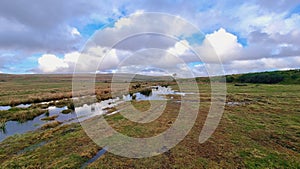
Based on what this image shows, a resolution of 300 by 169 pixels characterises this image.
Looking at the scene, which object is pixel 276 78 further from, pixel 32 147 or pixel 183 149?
pixel 32 147

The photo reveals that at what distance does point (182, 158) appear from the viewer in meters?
10.4

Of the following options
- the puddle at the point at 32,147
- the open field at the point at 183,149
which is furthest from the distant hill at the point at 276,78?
the puddle at the point at 32,147

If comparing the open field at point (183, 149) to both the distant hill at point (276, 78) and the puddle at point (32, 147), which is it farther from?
the distant hill at point (276, 78)

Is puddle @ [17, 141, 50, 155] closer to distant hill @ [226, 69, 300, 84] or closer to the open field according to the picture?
the open field

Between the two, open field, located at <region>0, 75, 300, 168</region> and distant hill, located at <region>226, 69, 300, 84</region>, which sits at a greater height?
distant hill, located at <region>226, 69, 300, 84</region>

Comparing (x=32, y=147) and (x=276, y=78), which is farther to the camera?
(x=276, y=78)

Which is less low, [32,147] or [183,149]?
[32,147]

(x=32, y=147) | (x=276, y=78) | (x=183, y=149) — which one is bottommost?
(x=183, y=149)

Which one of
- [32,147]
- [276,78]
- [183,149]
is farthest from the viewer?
[276,78]

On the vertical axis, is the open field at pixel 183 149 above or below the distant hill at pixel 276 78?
below

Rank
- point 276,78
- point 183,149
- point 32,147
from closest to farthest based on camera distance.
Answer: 1. point 183,149
2. point 32,147
3. point 276,78

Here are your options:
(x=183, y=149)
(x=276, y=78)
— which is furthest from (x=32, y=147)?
(x=276, y=78)

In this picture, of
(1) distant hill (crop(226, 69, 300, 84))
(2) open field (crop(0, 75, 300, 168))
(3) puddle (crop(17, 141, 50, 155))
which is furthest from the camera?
(1) distant hill (crop(226, 69, 300, 84))

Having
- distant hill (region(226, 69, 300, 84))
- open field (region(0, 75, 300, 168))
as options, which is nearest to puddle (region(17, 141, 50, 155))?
open field (region(0, 75, 300, 168))
